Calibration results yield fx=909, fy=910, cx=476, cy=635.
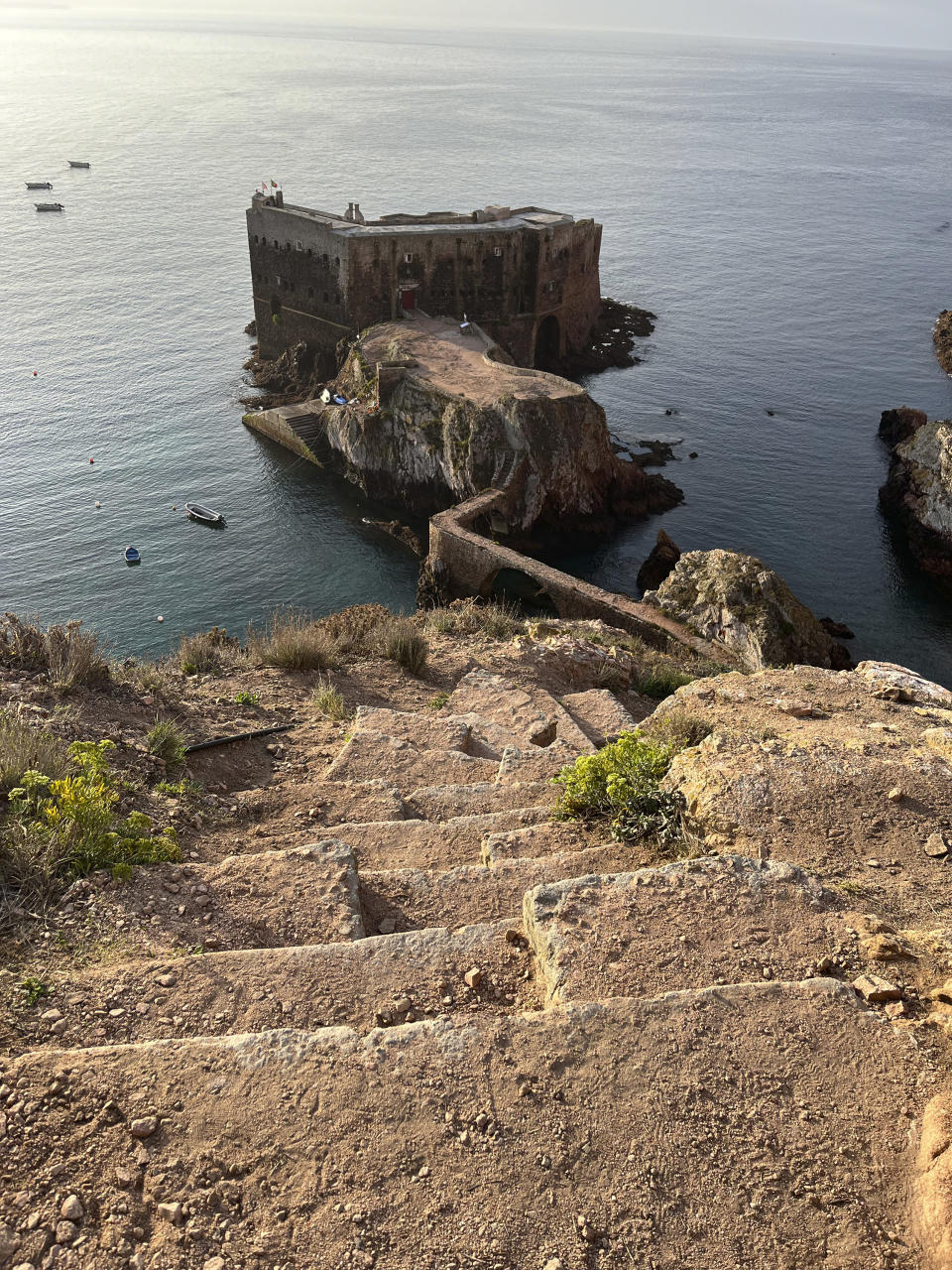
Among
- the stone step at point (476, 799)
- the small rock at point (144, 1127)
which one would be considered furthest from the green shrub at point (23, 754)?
the small rock at point (144, 1127)

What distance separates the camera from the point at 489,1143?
210 inches

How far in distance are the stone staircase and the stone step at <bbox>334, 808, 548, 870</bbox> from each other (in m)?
1.81

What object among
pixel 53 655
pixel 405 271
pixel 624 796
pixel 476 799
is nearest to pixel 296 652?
pixel 53 655

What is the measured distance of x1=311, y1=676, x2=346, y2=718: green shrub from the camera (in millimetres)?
14945

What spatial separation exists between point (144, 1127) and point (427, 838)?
500 centimetres

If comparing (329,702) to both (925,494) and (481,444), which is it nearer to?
(481,444)

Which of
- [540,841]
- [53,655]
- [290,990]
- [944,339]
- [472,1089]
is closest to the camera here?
[472,1089]

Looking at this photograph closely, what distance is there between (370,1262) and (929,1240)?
3056 mm

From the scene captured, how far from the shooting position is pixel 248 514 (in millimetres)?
43625

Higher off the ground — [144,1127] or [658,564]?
[144,1127]

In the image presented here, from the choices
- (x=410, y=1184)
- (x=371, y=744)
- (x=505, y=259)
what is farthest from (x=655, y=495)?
(x=410, y=1184)

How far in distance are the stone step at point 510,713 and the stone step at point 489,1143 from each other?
7.15 meters

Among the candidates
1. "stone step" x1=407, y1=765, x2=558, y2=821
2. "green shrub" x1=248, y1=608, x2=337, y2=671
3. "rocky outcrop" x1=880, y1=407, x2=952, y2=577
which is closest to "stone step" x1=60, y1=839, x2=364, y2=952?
"stone step" x1=407, y1=765, x2=558, y2=821

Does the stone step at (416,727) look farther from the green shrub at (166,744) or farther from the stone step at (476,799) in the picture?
the green shrub at (166,744)
